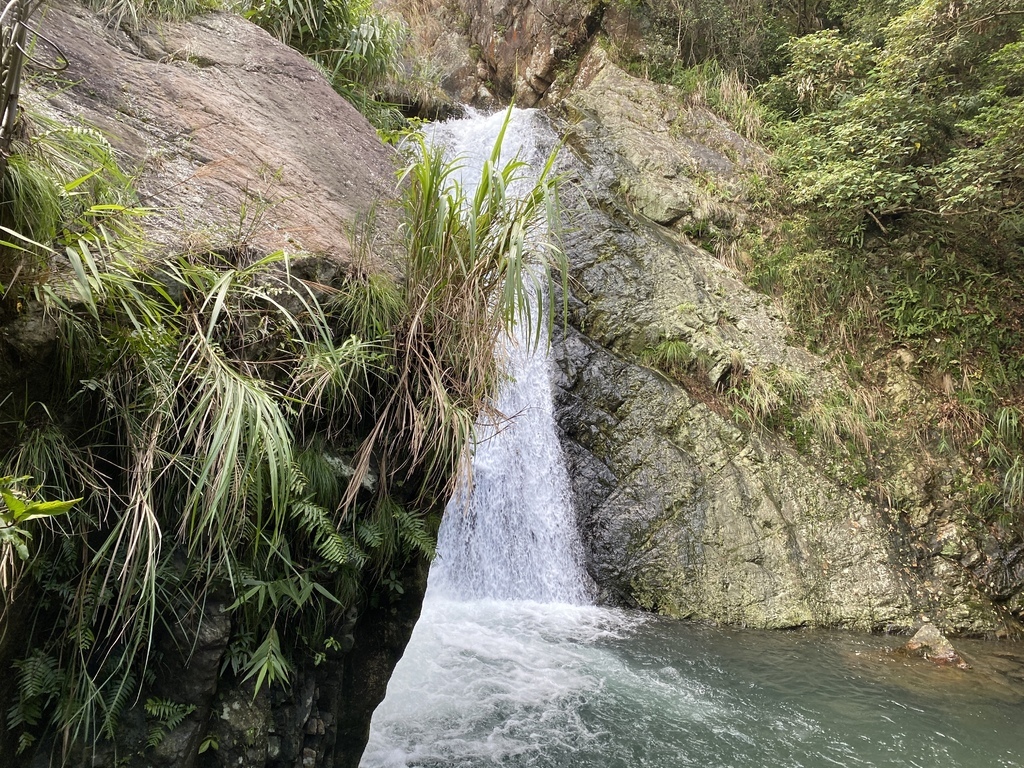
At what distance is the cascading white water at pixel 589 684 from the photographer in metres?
3.87

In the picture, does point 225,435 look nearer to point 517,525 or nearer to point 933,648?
point 517,525

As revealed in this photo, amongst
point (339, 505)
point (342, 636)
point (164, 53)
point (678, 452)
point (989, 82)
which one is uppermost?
point (989, 82)

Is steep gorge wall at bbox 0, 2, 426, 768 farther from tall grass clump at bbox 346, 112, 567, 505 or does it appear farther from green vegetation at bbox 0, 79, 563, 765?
tall grass clump at bbox 346, 112, 567, 505

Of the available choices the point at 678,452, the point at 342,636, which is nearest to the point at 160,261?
the point at 342,636

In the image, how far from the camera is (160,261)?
221cm

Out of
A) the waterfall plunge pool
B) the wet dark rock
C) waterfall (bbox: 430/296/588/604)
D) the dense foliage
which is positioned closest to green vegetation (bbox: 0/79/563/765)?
the waterfall plunge pool

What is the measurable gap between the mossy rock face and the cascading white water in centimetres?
43

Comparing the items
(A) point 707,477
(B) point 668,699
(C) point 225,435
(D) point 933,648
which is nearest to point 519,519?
(A) point 707,477

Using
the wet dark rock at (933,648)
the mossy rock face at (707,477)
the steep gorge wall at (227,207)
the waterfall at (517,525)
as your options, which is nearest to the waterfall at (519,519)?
the waterfall at (517,525)

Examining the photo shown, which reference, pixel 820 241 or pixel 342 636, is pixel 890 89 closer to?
pixel 820 241

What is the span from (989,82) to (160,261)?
9022mm

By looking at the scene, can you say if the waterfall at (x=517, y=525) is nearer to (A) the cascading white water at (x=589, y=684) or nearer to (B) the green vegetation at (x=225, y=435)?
(A) the cascading white water at (x=589, y=684)

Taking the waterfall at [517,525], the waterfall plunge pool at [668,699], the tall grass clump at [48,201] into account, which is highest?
the tall grass clump at [48,201]

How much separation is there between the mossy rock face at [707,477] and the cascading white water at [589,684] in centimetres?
43
